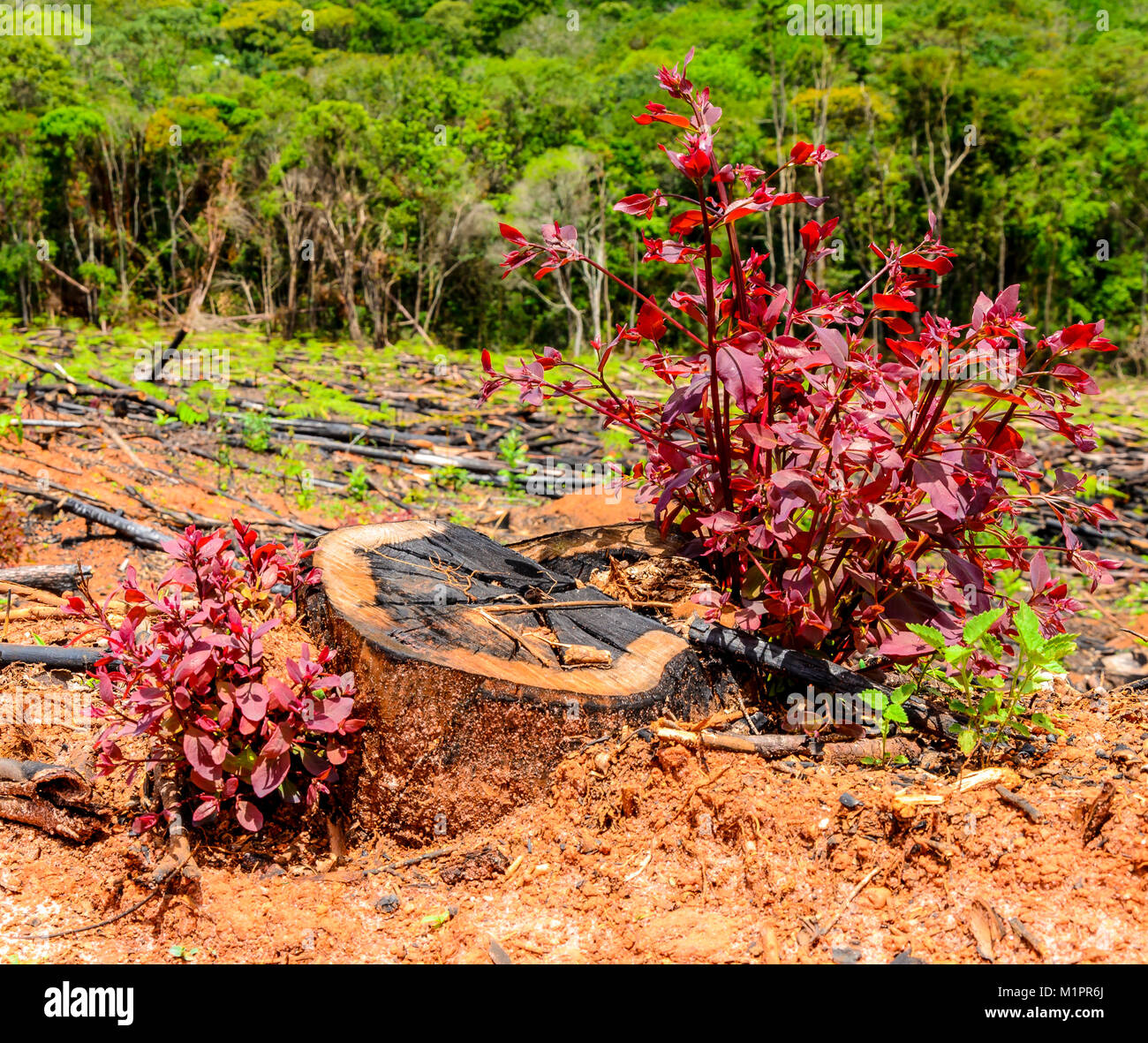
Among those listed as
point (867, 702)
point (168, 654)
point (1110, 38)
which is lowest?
point (867, 702)

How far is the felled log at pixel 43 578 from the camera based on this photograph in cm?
368

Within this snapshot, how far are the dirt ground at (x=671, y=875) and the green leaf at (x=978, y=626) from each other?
0.36 meters

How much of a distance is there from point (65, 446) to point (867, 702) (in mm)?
7022

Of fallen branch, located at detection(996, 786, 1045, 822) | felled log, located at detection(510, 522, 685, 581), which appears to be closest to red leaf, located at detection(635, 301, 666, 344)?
felled log, located at detection(510, 522, 685, 581)

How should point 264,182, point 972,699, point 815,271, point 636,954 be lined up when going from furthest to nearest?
point 815,271 < point 264,182 < point 972,699 < point 636,954

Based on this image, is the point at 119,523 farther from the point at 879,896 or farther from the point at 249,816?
the point at 879,896

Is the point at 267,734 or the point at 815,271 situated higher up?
the point at 815,271

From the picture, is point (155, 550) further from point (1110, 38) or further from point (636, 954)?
point (1110, 38)

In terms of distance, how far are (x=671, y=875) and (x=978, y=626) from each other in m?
1.00

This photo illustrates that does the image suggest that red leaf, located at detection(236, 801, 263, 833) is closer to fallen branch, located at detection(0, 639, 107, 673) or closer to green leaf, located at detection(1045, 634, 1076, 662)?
fallen branch, located at detection(0, 639, 107, 673)

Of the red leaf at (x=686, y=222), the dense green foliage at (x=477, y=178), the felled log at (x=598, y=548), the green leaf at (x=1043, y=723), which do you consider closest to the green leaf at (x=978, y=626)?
the green leaf at (x=1043, y=723)

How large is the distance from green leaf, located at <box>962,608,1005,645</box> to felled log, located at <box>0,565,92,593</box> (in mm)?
3421

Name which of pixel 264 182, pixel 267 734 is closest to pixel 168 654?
pixel 267 734

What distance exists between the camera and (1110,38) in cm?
3136
